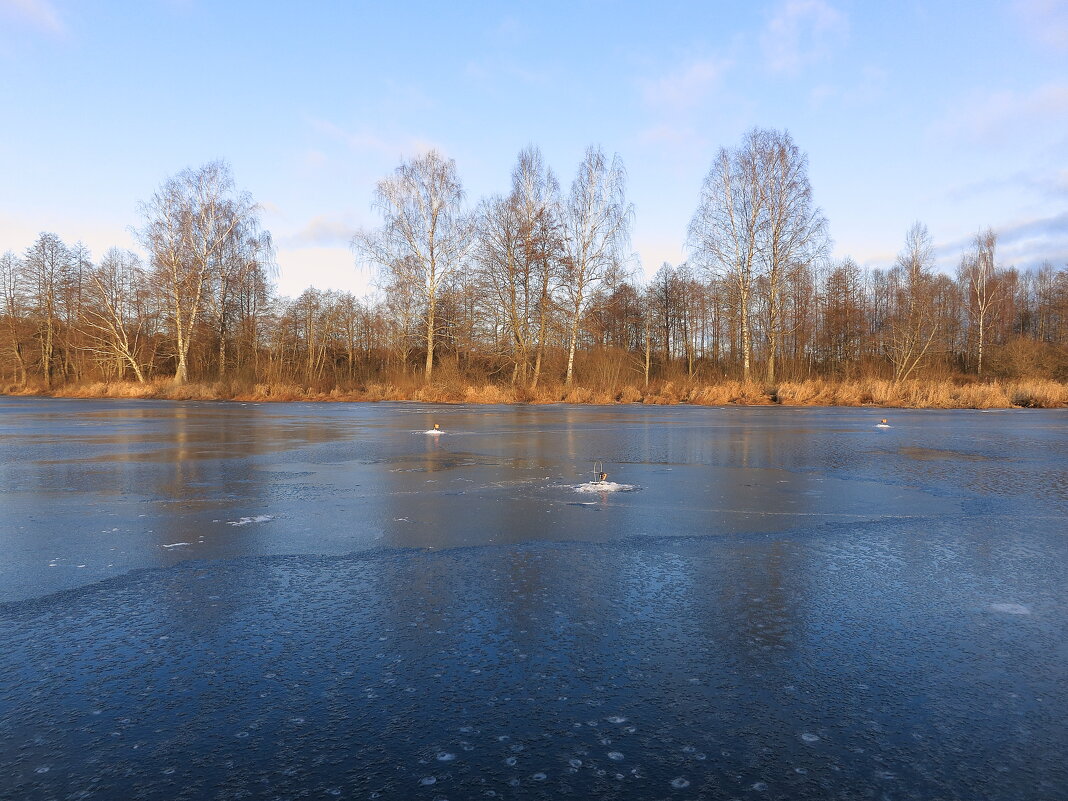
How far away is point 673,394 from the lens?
98.9 feet

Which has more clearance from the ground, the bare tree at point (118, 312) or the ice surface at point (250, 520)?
the bare tree at point (118, 312)

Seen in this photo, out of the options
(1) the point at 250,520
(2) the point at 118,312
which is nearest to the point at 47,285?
(2) the point at 118,312

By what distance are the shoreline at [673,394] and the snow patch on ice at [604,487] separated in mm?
21635

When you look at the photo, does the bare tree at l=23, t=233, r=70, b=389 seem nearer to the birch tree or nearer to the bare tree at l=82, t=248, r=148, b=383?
the bare tree at l=82, t=248, r=148, b=383

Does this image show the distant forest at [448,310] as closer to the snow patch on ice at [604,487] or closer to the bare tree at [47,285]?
the bare tree at [47,285]

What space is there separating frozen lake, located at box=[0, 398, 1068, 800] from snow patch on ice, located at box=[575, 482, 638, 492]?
7cm

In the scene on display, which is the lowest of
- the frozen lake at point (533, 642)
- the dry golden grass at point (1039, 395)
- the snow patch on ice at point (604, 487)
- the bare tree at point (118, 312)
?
the frozen lake at point (533, 642)

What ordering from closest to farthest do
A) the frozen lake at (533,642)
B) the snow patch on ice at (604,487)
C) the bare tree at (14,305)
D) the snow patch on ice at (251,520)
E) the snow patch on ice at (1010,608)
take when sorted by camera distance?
the frozen lake at (533,642) < the snow patch on ice at (1010,608) < the snow patch on ice at (251,520) < the snow patch on ice at (604,487) < the bare tree at (14,305)

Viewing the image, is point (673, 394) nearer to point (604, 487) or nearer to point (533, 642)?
point (604, 487)

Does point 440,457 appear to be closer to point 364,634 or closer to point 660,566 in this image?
point 660,566

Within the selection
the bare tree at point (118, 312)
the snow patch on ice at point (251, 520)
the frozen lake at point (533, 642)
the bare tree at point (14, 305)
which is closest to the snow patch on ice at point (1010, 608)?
the frozen lake at point (533, 642)

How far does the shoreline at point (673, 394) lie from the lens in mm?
26531

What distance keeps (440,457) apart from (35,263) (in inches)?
2160

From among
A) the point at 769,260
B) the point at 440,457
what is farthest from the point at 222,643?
the point at 769,260
